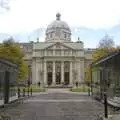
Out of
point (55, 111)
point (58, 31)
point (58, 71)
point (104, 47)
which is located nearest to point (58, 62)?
point (58, 71)

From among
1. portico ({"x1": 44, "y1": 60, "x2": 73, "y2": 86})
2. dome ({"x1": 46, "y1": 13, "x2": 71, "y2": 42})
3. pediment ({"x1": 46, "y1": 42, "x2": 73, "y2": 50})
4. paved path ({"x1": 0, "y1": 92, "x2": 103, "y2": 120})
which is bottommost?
paved path ({"x1": 0, "y1": 92, "x2": 103, "y2": 120})

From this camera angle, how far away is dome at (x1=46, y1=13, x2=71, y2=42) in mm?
181962

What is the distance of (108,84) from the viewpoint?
1180 inches

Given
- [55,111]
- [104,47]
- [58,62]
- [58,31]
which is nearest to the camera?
[55,111]

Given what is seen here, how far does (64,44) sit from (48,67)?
11777mm

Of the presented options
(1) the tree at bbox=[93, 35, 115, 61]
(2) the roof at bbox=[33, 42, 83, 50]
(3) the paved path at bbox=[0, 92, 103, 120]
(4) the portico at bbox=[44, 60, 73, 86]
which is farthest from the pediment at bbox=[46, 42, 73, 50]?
(3) the paved path at bbox=[0, 92, 103, 120]

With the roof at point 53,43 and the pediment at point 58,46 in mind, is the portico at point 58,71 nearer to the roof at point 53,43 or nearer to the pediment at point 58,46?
the pediment at point 58,46

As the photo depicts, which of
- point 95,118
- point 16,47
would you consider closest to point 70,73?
point 16,47

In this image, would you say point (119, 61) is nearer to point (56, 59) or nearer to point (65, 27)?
point (56, 59)

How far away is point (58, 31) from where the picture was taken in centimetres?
18300

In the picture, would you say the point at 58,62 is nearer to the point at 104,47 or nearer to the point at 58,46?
the point at 58,46

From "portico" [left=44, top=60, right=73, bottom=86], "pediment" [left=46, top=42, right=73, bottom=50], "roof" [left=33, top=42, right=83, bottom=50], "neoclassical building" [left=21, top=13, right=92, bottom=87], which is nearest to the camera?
"pediment" [left=46, top=42, right=73, bottom=50]

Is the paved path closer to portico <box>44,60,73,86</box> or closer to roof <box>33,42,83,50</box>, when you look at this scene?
portico <box>44,60,73,86</box>

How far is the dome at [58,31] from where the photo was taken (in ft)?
597
